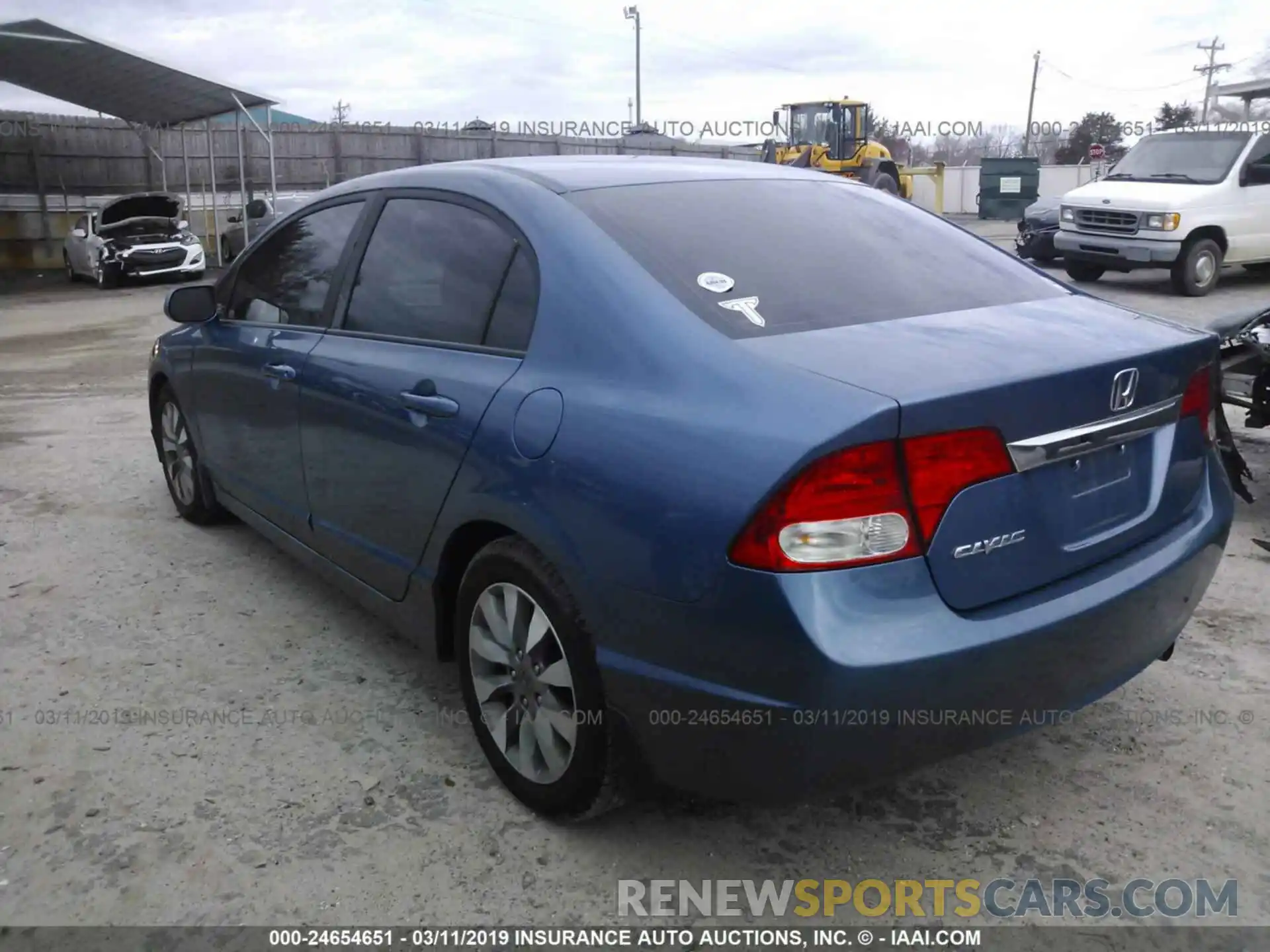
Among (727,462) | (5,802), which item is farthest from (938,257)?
(5,802)

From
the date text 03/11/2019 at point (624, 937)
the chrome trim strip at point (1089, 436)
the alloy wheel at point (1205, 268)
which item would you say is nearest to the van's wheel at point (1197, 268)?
the alloy wheel at point (1205, 268)

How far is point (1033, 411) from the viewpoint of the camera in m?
2.19

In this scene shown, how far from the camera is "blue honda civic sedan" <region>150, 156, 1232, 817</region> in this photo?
81.0 inches

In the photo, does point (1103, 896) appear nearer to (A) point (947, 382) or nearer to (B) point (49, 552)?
(A) point (947, 382)

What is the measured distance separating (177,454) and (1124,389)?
418 centimetres

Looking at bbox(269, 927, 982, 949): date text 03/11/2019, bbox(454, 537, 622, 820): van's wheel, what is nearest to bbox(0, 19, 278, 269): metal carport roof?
bbox(454, 537, 622, 820): van's wheel

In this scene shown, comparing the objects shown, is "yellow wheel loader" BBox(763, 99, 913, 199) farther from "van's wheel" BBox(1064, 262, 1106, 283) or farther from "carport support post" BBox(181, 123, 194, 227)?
"carport support post" BBox(181, 123, 194, 227)

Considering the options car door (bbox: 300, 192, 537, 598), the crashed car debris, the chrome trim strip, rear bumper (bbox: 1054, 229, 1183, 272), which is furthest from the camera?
the crashed car debris

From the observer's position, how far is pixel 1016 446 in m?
2.17

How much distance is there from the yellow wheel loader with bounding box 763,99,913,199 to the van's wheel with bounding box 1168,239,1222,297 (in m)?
11.4

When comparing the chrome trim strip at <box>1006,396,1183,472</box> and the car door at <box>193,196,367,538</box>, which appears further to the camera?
the car door at <box>193,196,367,538</box>

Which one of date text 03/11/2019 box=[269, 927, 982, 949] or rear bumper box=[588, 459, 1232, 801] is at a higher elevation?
rear bumper box=[588, 459, 1232, 801]

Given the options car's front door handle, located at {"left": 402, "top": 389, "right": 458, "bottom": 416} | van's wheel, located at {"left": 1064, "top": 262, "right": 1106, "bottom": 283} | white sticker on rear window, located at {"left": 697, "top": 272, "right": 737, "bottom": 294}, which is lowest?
van's wheel, located at {"left": 1064, "top": 262, "right": 1106, "bottom": 283}

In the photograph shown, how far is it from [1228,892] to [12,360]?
11.3 meters
